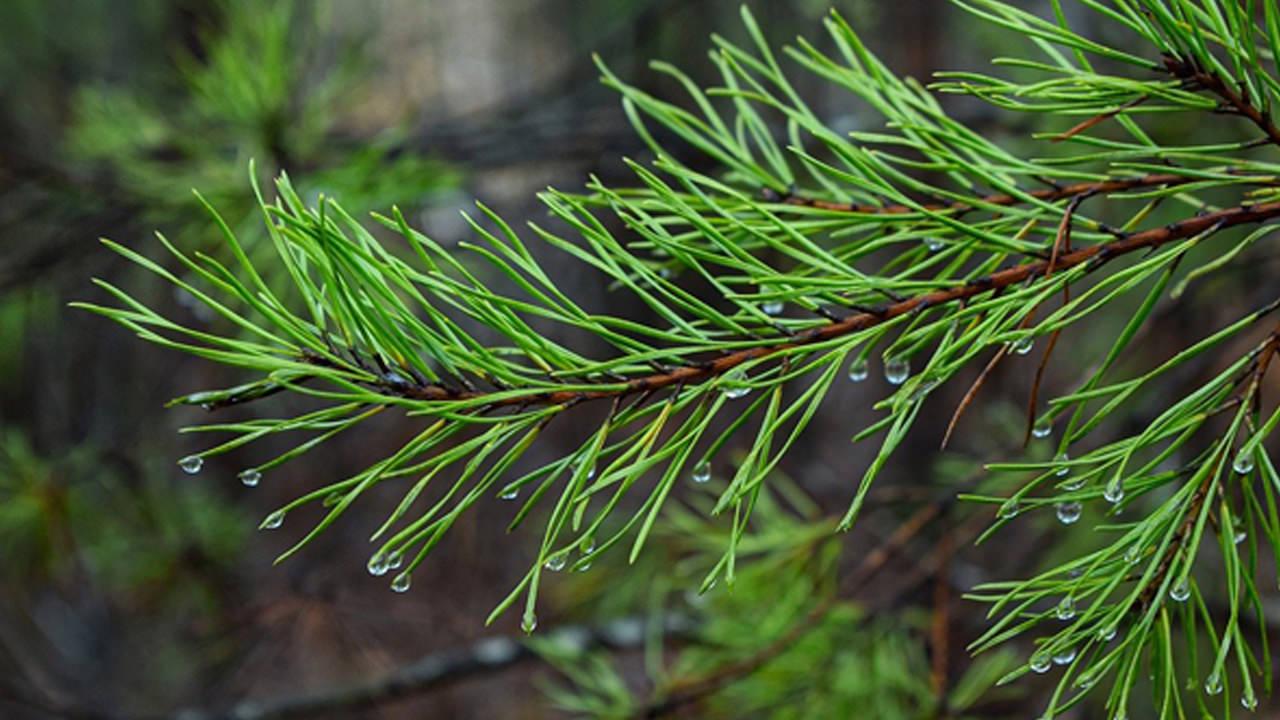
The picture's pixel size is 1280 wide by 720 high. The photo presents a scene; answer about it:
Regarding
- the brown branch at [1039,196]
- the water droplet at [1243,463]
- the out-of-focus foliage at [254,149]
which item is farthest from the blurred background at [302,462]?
the water droplet at [1243,463]

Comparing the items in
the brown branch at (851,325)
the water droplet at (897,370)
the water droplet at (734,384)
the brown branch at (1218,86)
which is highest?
the brown branch at (1218,86)

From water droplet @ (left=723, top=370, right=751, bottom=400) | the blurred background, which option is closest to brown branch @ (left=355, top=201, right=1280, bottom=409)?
water droplet @ (left=723, top=370, right=751, bottom=400)

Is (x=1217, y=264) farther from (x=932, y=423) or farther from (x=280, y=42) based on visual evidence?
(x=932, y=423)

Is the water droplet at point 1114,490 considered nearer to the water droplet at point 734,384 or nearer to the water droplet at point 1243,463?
the water droplet at point 1243,463

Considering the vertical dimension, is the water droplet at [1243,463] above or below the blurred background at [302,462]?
above

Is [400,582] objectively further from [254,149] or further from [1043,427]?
[254,149]

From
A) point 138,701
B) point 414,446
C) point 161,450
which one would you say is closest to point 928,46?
point 161,450
